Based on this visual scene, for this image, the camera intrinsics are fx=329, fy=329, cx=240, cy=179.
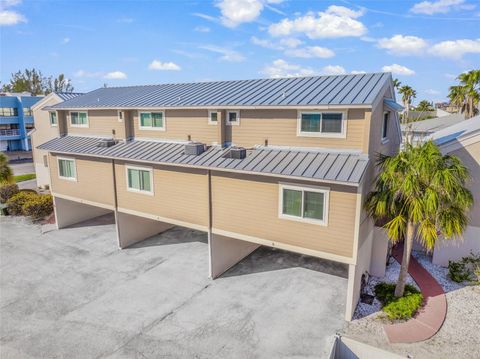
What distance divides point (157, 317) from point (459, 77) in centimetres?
4331

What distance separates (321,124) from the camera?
1409 cm

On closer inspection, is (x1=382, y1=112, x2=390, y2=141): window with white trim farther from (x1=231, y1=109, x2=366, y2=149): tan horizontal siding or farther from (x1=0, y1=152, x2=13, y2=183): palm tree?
(x1=0, y1=152, x2=13, y2=183): palm tree

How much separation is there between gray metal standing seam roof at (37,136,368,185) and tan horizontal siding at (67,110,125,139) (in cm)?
127

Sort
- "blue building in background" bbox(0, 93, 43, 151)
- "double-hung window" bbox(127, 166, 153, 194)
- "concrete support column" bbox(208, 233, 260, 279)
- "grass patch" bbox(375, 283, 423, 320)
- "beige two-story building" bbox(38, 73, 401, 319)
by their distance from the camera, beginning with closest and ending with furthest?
"beige two-story building" bbox(38, 73, 401, 319)
"grass patch" bbox(375, 283, 423, 320)
"concrete support column" bbox(208, 233, 260, 279)
"double-hung window" bbox(127, 166, 153, 194)
"blue building in background" bbox(0, 93, 43, 151)

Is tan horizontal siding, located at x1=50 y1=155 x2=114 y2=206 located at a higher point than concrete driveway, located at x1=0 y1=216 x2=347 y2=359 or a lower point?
higher

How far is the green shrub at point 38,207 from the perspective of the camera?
85.4 ft

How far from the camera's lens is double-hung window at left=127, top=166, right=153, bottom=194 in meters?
18.4

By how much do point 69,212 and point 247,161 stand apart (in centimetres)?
1674

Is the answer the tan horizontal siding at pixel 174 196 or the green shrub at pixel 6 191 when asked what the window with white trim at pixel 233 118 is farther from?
A: the green shrub at pixel 6 191

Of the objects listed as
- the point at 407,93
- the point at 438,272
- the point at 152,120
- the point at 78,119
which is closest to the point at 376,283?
the point at 438,272

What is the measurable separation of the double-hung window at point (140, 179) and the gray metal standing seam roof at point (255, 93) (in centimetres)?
363

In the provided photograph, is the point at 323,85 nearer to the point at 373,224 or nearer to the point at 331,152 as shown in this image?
the point at 331,152

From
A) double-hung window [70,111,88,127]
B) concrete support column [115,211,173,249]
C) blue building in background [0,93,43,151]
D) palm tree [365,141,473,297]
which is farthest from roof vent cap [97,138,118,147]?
blue building in background [0,93,43,151]

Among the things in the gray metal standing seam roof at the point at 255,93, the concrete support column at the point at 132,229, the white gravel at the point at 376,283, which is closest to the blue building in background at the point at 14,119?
the gray metal standing seam roof at the point at 255,93
